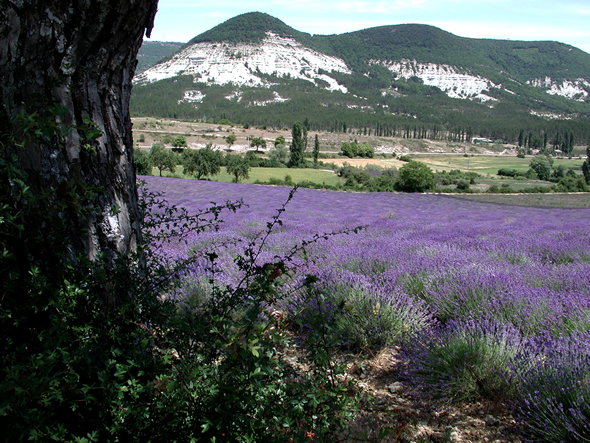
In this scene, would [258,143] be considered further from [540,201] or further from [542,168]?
[540,201]

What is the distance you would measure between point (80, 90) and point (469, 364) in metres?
2.43

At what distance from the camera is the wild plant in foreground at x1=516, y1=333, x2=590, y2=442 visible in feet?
5.94

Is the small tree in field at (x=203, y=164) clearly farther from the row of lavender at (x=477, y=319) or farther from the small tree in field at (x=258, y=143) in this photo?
the small tree in field at (x=258, y=143)

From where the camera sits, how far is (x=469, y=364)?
7.60 feet

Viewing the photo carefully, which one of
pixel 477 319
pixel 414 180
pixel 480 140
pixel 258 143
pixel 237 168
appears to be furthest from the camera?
pixel 480 140

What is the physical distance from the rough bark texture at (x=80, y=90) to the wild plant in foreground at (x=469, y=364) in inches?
73.3

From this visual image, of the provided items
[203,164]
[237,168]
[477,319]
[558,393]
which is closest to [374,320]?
[477,319]

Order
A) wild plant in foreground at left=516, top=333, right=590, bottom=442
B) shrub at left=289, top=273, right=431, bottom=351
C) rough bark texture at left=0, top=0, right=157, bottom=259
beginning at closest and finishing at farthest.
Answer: rough bark texture at left=0, top=0, right=157, bottom=259
wild plant in foreground at left=516, top=333, right=590, bottom=442
shrub at left=289, top=273, right=431, bottom=351

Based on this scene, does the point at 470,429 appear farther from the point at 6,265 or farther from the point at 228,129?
the point at 228,129

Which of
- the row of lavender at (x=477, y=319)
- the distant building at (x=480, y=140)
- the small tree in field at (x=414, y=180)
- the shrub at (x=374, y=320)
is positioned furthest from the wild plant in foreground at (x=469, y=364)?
the distant building at (x=480, y=140)

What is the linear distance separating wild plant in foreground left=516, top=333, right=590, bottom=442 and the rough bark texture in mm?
2087

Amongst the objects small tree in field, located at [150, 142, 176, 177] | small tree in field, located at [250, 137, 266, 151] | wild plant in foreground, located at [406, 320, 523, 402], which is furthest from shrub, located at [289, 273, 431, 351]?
small tree in field, located at [250, 137, 266, 151]

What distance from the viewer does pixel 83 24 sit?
1.72m

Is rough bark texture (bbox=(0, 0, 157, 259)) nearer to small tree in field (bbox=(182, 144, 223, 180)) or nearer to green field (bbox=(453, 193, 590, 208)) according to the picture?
green field (bbox=(453, 193, 590, 208))
